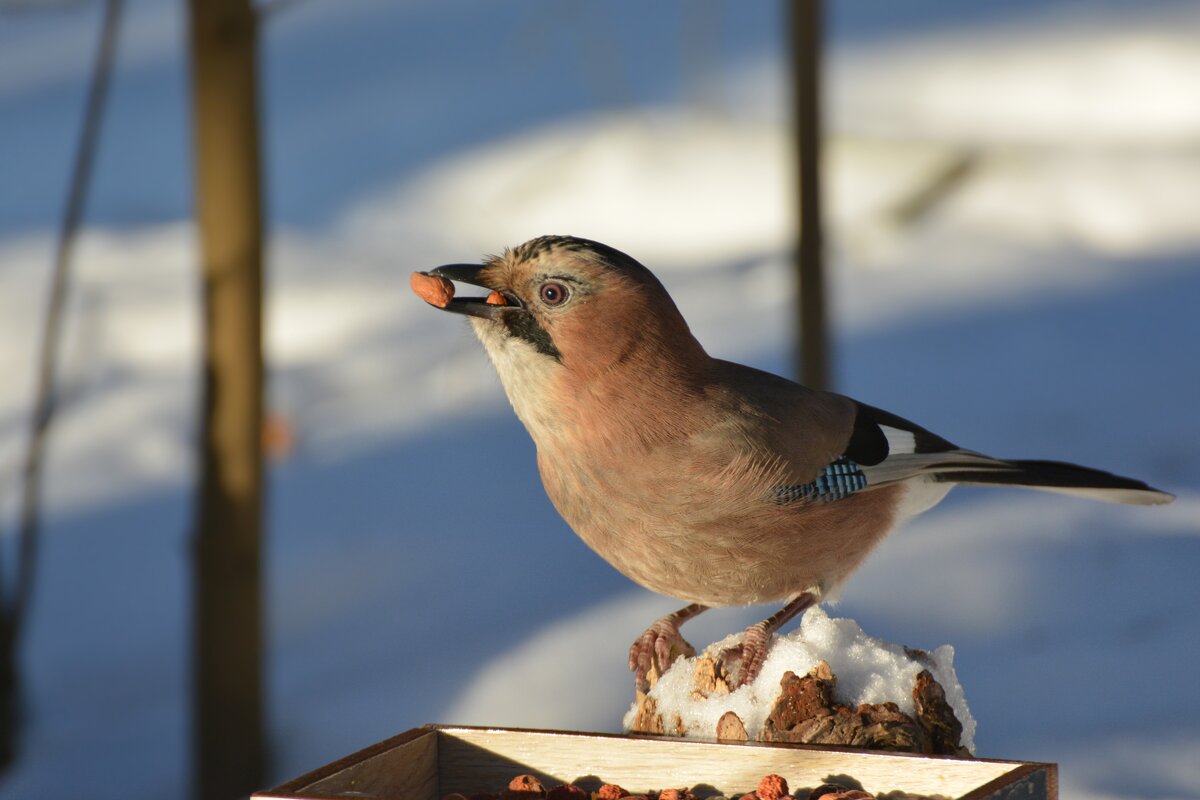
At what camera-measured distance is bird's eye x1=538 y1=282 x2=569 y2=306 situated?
1.89 meters

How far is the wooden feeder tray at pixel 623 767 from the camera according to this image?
5.40ft

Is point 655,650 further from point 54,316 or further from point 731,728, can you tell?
point 54,316

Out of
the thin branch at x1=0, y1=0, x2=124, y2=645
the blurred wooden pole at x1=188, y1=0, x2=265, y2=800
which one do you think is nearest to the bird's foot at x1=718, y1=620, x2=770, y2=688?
the blurred wooden pole at x1=188, y1=0, x2=265, y2=800

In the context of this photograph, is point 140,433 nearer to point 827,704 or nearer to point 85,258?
point 85,258

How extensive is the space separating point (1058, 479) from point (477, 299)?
87cm

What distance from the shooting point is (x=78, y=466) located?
17.7 feet

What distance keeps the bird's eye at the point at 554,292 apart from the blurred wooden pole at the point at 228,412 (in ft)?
4.83

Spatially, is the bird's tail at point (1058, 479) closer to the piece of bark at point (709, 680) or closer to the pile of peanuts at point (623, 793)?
the piece of bark at point (709, 680)

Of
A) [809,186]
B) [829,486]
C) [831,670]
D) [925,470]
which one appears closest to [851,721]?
[831,670]

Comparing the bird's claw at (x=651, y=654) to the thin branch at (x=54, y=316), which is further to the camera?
the thin branch at (x=54, y=316)

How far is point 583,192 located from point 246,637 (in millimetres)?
3292

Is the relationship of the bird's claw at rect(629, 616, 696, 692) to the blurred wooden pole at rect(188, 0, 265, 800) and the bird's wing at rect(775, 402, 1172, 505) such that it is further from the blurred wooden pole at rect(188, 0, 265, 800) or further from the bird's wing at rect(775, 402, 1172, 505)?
the blurred wooden pole at rect(188, 0, 265, 800)

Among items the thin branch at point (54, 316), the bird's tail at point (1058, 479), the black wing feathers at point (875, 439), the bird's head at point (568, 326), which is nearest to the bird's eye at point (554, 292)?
the bird's head at point (568, 326)

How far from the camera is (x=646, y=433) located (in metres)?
1.90
